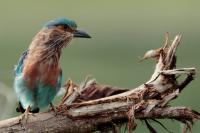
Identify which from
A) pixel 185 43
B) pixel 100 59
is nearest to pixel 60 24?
pixel 100 59

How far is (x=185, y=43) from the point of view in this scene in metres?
16.1

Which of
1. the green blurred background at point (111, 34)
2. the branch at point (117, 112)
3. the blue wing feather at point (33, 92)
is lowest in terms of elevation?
the branch at point (117, 112)

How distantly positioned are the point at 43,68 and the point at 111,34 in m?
10.9

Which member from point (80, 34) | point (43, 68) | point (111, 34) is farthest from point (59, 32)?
point (111, 34)

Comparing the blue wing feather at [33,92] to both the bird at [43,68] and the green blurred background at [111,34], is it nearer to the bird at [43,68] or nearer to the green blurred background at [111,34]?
the bird at [43,68]

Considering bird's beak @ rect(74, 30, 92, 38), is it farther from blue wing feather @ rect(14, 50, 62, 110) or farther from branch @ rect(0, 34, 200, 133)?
branch @ rect(0, 34, 200, 133)

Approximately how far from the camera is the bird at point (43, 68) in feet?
22.5

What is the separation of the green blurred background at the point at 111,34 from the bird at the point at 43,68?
214 cm

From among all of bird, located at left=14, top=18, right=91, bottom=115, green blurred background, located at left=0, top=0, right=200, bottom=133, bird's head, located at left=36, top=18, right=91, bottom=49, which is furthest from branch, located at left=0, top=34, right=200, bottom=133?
green blurred background, located at left=0, top=0, right=200, bottom=133

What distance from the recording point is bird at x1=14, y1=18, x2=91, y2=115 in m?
6.87

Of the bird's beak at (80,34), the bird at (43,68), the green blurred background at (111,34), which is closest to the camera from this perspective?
the bird at (43,68)

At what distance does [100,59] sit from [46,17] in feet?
8.81

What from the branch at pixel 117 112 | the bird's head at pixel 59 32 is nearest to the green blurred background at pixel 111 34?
the bird's head at pixel 59 32

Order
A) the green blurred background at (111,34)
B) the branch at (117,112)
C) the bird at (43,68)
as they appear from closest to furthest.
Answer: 1. the branch at (117,112)
2. the bird at (43,68)
3. the green blurred background at (111,34)
